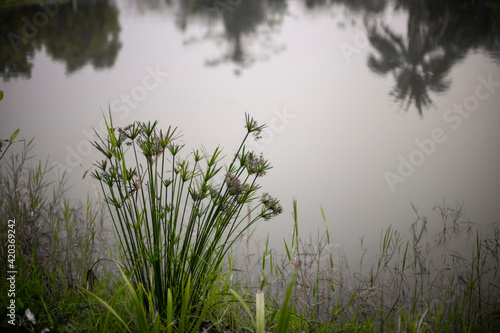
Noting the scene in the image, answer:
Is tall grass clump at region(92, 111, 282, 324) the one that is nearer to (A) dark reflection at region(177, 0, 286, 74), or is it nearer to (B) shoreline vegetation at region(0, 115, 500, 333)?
(B) shoreline vegetation at region(0, 115, 500, 333)

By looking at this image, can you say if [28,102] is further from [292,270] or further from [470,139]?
[470,139]

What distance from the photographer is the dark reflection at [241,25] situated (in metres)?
4.62

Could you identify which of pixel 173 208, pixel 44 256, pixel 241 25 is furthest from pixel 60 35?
pixel 173 208

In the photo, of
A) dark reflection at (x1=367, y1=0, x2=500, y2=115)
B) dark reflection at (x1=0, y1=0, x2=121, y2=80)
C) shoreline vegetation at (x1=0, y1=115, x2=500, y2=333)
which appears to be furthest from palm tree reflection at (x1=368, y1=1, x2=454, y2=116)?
dark reflection at (x1=0, y1=0, x2=121, y2=80)

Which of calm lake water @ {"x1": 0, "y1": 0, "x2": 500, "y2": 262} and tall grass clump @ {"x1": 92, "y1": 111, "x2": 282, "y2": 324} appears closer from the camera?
tall grass clump @ {"x1": 92, "y1": 111, "x2": 282, "y2": 324}

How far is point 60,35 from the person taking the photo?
5.09 metres

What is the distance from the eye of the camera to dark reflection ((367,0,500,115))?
12.3 feet

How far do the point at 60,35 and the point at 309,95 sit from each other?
3189 mm

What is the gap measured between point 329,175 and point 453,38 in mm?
3067

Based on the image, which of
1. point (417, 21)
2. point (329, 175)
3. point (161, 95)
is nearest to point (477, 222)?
point (329, 175)

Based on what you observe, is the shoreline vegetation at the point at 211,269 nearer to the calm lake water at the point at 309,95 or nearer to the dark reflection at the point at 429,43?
the calm lake water at the point at 309,95

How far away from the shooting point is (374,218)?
2318 millimetres

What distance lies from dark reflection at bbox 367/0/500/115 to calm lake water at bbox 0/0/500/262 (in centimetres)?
2

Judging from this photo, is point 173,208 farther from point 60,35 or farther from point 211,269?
point 60,35
